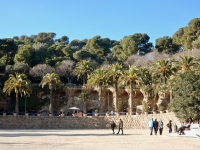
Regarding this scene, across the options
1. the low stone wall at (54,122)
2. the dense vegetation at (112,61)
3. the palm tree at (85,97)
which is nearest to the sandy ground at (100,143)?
the low stone wall at (54,122)

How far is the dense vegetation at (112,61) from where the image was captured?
48.1 m

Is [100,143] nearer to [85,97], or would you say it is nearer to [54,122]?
[54,122]

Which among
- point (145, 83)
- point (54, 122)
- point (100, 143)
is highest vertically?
point (145, 83)

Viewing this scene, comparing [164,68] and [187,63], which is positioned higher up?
[187,63]

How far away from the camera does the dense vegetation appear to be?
48.1 meters

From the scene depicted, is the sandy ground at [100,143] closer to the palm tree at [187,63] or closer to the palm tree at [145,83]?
the palm tree at [187,63]

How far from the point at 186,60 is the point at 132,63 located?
2769 centimetres

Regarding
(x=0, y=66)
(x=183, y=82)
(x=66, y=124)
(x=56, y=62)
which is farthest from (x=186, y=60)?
(x=0, y=66)

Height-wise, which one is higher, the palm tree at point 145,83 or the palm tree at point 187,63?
the palm tree at point 187,63

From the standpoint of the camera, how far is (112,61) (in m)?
76.1

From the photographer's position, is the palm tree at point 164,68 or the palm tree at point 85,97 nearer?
the palm tree at point 164,68

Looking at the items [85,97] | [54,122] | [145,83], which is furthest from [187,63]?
[54,122]

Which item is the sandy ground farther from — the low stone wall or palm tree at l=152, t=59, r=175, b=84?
palm tree at l=152, t=59, r=175, b=84

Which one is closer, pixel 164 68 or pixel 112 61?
pixel 164 68
